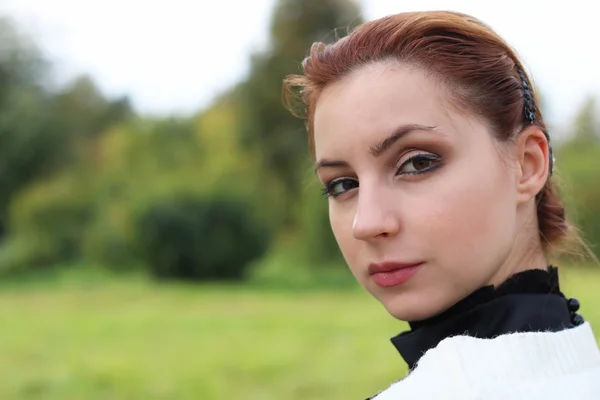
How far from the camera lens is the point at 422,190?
1358 millimetres

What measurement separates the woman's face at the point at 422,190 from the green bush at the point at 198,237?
47.6ft

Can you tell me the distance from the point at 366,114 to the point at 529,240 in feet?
1.51

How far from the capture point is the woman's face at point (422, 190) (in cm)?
134

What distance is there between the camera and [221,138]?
2459cm

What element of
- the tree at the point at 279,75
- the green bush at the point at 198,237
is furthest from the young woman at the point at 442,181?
the tree at the point at 279,75

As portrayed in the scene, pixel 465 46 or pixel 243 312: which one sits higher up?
pixel 243 312

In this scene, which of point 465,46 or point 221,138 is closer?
point 465,46

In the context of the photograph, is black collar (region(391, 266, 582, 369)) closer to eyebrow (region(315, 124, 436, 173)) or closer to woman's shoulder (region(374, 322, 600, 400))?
woman's shoulder (region(374, 322, 600, 400))

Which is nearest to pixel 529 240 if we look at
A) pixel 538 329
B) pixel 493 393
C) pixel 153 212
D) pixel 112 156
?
pixel 538 329

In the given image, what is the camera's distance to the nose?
134 centimetres

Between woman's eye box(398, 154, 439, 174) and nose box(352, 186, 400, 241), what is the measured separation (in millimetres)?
60

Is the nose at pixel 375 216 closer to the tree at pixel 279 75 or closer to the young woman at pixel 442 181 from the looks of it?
the young woman at pixel 442 181

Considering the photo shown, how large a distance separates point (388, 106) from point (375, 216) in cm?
21

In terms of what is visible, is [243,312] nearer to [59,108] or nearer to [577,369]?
[577,369]
